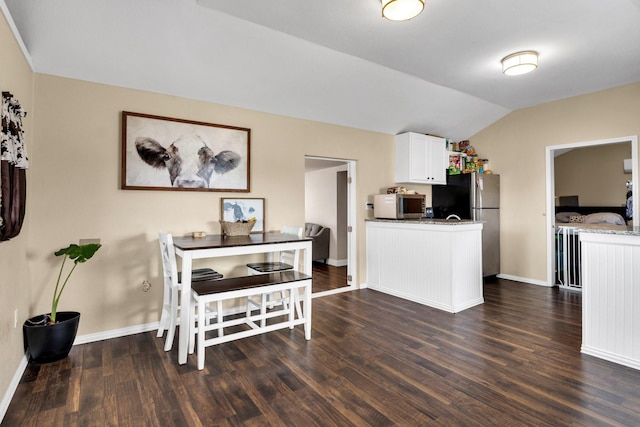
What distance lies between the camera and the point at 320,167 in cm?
682

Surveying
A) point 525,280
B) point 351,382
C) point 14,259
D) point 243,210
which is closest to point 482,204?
point 525,280

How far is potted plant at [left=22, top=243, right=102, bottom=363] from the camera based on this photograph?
247 centimetres

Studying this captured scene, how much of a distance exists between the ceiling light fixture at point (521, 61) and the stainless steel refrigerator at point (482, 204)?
6.67 feet

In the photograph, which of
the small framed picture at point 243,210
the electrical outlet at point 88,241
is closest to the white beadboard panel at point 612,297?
the small framed picture at point 243,210

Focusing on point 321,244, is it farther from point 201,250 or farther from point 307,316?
point 201,250

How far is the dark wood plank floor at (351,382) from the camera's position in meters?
1.90

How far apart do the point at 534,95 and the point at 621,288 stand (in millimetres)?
3052

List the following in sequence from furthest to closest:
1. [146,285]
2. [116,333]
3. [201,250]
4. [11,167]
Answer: [146,285], [116,333], [201,250], [11,167]

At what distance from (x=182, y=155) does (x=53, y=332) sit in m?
1.79

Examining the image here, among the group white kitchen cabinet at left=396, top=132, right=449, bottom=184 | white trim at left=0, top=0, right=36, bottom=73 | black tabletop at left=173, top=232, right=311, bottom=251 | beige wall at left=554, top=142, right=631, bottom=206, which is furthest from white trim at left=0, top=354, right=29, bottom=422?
beige wall at left=554, top=142, right=631, bottom=206

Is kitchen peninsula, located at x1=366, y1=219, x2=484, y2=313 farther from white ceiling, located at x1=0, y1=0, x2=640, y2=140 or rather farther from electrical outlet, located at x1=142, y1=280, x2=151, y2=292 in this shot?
electrical outlet, located at x1=142, y1=280, x2=151, y2=292

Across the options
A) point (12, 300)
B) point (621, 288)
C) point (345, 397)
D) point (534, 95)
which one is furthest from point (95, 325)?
point (534, 95)

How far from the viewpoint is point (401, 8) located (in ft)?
7.43

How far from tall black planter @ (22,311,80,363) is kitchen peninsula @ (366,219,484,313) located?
3357mm
